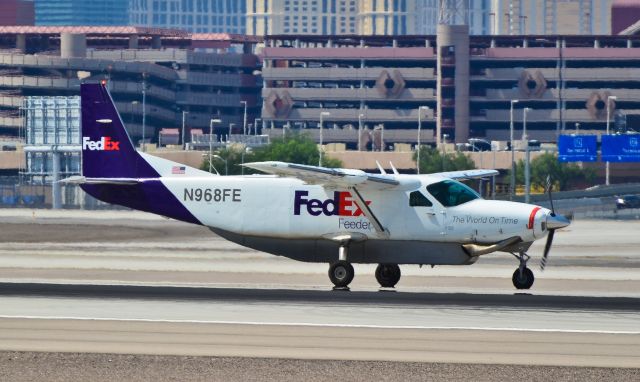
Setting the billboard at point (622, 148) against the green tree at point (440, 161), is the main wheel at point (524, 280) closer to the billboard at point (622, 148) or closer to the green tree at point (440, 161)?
the billboard at point (622, 148)

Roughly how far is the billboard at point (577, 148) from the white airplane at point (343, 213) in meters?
90.3

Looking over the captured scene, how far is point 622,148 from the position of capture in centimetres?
13612

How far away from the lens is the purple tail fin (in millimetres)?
49562

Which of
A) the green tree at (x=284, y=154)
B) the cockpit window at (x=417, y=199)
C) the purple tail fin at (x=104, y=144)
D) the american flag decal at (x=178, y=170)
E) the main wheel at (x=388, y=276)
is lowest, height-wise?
the green tree at (x=284, y=154)

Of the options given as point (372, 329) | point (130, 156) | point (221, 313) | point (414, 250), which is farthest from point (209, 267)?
point (372, 329)

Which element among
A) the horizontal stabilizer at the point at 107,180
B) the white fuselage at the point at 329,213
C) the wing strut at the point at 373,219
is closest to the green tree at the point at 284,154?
the horizontal stabilizer at the point at 107,180

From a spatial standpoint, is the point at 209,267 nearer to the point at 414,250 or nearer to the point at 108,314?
the point at 414,250

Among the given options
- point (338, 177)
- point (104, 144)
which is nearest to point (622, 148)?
point (104, 144)

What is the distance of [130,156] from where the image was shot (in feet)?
163

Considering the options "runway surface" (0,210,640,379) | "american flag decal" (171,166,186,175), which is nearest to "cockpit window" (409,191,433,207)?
"runway surface" (0,210,640,379)

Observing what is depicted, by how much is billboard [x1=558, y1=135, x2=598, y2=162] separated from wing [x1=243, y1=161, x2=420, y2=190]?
9297 cm

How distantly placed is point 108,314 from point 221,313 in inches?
112

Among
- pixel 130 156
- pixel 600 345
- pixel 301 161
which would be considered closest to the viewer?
pixel 600 345

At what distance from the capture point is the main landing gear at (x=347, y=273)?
46.0m
